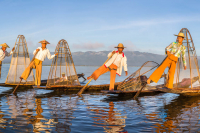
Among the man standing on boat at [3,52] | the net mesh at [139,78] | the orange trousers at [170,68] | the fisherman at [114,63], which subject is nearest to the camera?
the orange trousers at [170,68]

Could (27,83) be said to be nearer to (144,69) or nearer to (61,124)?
(144,69)

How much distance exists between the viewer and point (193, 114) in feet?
23.0

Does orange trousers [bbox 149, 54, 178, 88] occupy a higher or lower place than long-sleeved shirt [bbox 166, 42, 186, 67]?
lower

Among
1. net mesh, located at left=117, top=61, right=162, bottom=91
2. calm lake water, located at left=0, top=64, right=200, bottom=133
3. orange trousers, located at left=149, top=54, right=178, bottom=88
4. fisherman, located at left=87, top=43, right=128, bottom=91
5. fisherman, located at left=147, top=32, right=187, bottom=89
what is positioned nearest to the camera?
calm lake water, located at left=0, top=64, right=200, bottom=133

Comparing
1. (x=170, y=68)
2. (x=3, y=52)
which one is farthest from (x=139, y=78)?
(x=3, y=52)

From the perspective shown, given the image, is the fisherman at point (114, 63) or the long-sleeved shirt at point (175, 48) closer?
the long-sleeved shirt at point (175, 48)

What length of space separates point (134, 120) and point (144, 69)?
613cm

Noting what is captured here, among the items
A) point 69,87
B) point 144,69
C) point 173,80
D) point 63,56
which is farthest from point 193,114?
point 63,56

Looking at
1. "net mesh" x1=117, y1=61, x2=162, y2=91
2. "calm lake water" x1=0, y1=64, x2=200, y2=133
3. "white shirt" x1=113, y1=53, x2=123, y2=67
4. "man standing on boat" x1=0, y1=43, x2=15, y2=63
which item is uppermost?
"man standing on boat" x1=0, y1=43, x2=15, y2=63

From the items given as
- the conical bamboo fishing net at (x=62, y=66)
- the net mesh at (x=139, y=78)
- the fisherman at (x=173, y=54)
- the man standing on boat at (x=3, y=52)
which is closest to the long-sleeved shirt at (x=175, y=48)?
the fisherman at (x=173, y=54)

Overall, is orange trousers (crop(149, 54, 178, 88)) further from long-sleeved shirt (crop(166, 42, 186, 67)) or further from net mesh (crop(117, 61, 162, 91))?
net mesh (crop(117, 61, 162, 91))

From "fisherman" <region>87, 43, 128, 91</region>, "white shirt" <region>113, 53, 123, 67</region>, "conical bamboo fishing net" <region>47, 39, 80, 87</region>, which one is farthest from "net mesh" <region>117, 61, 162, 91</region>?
"conical bamboo fishing net" <region>47, 39, 80, 87</region>

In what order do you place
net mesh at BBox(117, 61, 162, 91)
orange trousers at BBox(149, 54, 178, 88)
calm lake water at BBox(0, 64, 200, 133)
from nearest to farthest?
calm lake water at BBox(0, 64, 200, 133) → orange trousers at BBox(149, 54, 178, 88) → net mesh at BBox(117, 61, 162, 91)

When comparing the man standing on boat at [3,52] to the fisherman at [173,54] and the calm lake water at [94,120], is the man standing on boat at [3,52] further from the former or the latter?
the fisherman at [173,54]
